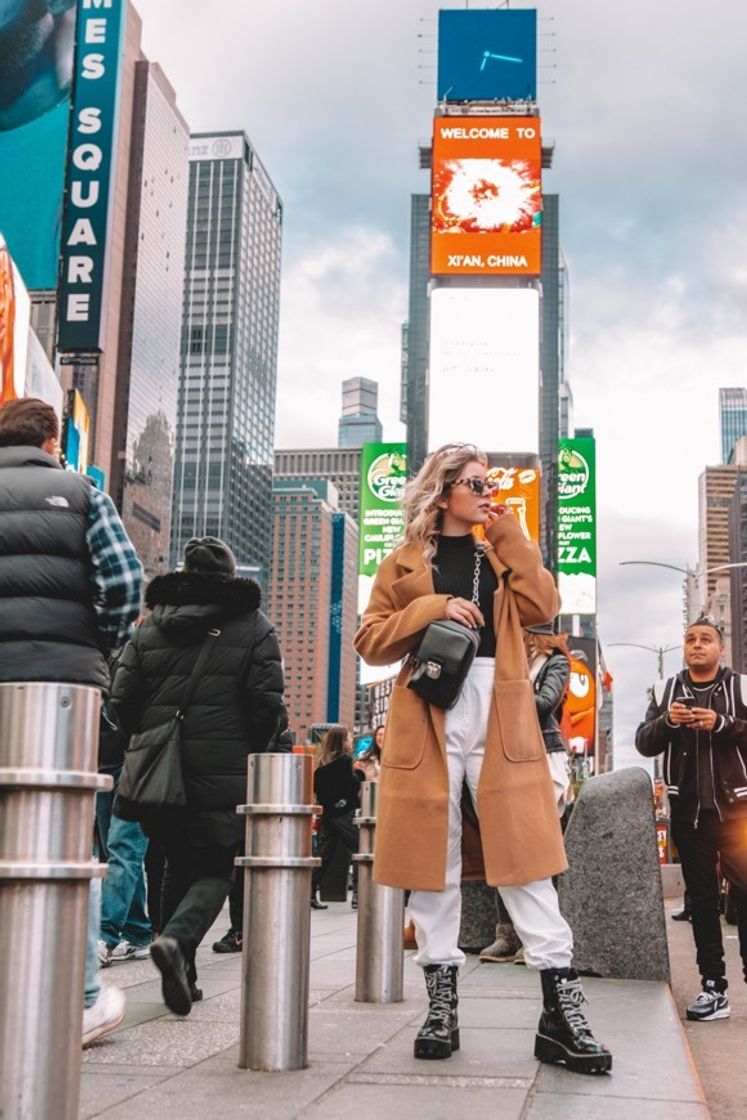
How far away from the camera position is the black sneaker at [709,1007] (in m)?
5.84

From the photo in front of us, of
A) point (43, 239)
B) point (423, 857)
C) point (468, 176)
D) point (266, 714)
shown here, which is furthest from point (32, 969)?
point (468, 176)

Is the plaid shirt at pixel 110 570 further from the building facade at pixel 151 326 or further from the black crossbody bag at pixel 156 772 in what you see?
the building facade at pixel 151 326

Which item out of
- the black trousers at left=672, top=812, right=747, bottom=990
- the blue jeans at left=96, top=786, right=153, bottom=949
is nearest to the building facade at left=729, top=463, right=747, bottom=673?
the blue jeans at left=96, top=786, right=153, bottom=949

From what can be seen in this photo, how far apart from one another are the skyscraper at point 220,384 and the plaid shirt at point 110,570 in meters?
168

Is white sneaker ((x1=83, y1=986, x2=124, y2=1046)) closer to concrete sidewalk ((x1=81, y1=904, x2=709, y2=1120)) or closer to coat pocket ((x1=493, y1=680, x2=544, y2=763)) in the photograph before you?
concrete sidewalk ((x1=81, y1=904, x2=709, y2=1120))

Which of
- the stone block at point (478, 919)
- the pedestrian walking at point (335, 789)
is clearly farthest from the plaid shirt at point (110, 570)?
the pedestrian walking at point (335, 789)

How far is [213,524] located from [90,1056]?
575ft

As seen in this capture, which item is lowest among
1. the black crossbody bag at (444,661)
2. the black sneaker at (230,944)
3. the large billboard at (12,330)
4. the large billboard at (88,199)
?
the black sneaker at (230,944)

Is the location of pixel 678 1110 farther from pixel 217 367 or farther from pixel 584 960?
pixel 217 367

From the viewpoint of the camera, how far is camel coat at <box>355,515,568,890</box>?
4.16 metres

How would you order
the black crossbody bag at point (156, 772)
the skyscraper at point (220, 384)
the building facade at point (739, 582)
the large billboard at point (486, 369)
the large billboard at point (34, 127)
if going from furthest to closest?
the skyscraper at point (220, 384) < the building facade at point (739, 582) < the large billboard at point (486, 369) < the large billboard at point (34, 127) < the black crossbody bag at point (156, 772)

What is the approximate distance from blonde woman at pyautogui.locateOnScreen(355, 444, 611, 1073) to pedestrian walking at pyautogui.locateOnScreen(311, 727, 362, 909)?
8525mm

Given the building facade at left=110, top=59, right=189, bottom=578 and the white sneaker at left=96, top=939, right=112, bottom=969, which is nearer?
the white sneaker at left=96, top=939, right=112, bottom=969

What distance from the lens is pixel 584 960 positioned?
6.46m
